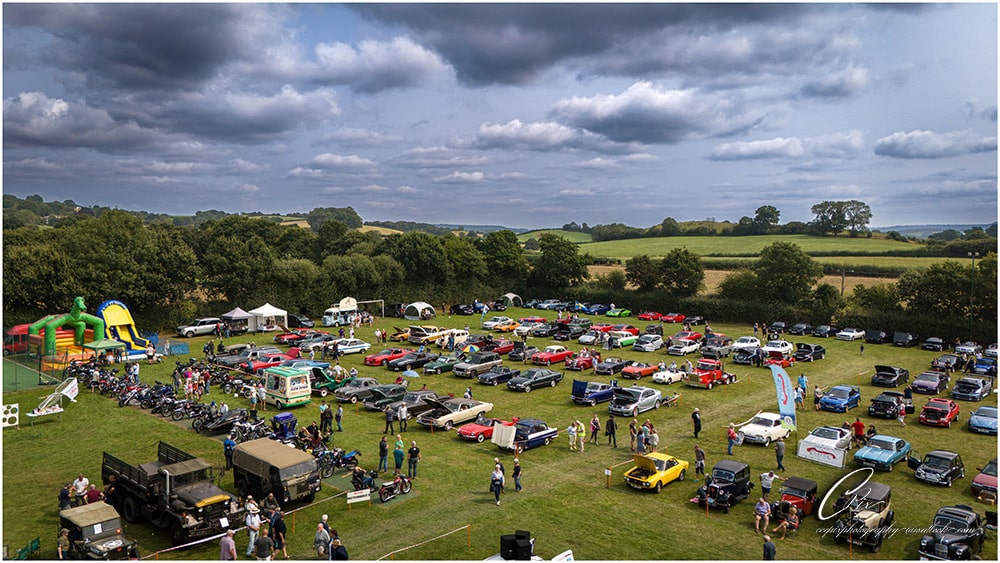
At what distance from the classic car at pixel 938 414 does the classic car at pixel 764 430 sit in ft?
23.2

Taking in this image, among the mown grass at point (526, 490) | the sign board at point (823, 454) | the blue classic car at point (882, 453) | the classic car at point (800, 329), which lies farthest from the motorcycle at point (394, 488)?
the classic car at point (800, 329)

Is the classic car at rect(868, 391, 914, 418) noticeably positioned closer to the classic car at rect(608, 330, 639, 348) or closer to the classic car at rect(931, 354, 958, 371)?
the classic car at rect(931, 354, 958, 371)

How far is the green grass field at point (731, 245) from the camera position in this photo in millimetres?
100875

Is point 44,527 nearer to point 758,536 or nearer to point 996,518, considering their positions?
point 758,536

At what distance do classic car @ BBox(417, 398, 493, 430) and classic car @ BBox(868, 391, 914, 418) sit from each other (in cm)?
1769

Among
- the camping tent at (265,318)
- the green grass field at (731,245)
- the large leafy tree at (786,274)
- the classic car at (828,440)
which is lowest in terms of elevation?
the classic car at (828,440)

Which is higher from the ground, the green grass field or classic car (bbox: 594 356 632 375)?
the green grass field

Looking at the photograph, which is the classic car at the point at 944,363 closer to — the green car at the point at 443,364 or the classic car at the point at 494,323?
the green car at the point at 443,364

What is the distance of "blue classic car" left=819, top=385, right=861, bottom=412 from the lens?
30.9m

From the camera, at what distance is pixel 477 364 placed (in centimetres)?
3806

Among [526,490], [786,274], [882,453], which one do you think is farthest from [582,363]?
[786,274]

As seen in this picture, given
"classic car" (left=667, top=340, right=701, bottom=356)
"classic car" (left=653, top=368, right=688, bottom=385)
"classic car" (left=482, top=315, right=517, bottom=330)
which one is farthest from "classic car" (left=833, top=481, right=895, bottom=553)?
"classic car" (left=482, top=315, right=517, bottom=330)

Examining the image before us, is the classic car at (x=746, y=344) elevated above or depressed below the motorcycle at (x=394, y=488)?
above

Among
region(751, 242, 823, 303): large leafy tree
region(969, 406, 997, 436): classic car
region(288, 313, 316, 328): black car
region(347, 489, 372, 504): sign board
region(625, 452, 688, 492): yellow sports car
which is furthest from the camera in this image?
region(751, 242, 823, 303): large leafy tree
